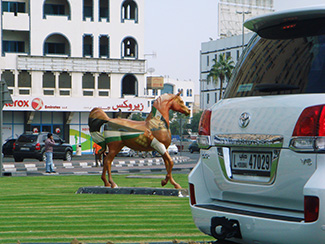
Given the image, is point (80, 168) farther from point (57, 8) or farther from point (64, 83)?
point (57, 8)

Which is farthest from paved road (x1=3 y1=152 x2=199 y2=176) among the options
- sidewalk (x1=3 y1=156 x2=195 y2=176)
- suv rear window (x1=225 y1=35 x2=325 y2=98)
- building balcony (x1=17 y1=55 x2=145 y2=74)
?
suv rear window (x1=225 y1=35 x2=325 y2=98)

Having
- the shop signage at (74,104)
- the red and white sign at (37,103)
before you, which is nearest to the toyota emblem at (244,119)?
the shop signage at (74,104)

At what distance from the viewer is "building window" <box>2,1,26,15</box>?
53.5 meters

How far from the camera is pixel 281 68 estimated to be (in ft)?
16.3

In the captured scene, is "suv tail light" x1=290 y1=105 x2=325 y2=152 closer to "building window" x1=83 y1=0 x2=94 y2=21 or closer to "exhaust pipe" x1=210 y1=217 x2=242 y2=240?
"exhaust pipe" x1=210 y1=217 x2=242 y2=240

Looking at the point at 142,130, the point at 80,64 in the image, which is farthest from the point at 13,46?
the point at 142,130

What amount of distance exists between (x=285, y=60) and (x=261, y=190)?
1.00m

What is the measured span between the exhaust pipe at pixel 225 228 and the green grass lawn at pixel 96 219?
7.31ft

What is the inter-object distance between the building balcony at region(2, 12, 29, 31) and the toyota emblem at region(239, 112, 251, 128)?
50.1 m

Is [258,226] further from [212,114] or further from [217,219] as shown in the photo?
[212,114]

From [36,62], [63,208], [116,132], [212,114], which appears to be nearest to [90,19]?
[36,62]

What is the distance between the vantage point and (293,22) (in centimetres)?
502

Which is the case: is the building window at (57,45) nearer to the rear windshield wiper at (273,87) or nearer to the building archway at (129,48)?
the building archway at (129,48)

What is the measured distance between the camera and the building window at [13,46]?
176 ft
